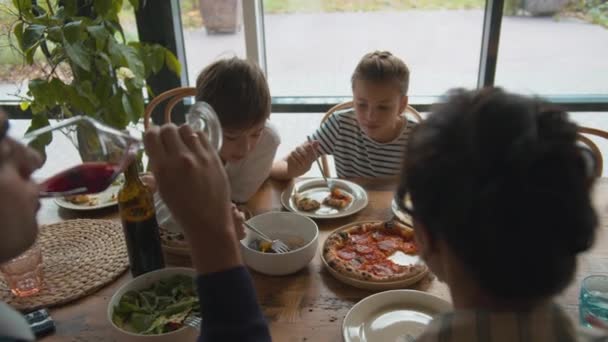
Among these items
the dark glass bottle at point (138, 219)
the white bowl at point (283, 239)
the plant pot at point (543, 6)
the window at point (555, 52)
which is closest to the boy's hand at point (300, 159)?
the white bowl at point (283, 239)

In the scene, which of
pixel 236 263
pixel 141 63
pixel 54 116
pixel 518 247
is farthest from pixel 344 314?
pixel 54 116

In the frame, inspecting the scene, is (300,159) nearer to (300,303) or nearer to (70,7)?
(300,303)

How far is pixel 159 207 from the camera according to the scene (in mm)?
1340

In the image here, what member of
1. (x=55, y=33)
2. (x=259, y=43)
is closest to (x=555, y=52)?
(x=259, y=43)

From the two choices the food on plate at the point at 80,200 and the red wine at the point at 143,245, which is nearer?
the red wine at the point at 143,245

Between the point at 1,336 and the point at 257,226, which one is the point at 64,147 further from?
the point at 257,226

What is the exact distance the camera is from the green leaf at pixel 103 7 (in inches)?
81.1

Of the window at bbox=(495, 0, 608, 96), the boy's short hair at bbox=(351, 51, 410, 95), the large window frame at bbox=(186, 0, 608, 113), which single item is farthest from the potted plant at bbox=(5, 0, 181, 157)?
the window at bbox=(495, 0, 608, 96)

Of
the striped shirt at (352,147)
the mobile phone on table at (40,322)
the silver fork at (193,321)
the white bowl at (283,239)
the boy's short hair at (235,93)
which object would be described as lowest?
the striped shirt at (352,147)

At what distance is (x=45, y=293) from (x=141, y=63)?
1.27 metres

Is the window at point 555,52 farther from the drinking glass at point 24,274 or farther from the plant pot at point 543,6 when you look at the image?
the drinking glass at point 24,274

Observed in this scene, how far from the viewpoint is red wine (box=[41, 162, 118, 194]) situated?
0.82 meters

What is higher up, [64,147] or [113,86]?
[64,147]

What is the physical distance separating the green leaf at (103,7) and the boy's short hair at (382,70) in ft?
3.53
